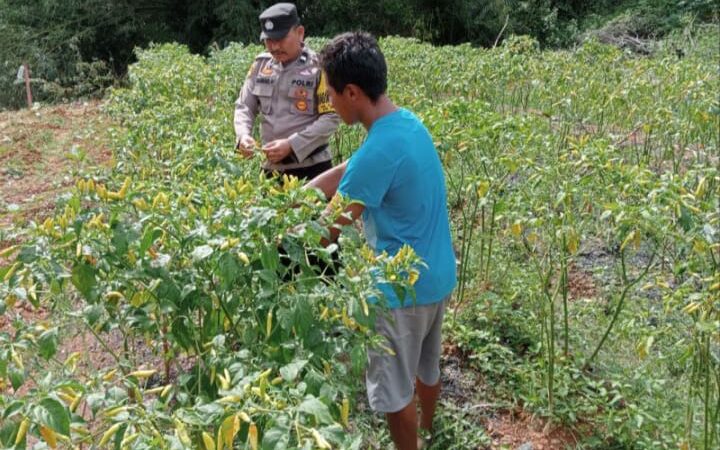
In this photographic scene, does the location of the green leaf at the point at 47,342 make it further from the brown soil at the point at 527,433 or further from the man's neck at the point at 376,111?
the brown soil at the point at 527,433

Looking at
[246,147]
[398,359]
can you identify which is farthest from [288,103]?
[398,359]

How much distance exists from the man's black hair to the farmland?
15.9 inches

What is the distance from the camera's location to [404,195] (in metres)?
2.18

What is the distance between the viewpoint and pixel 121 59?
60.4ft

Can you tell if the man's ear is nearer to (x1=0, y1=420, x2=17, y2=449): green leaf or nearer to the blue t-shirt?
the blue t-shirt

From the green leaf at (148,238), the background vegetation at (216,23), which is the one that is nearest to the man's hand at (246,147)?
the green leaf at (148,238)

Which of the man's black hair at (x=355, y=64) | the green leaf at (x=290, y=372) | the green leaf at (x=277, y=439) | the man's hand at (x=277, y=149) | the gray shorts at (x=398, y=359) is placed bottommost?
the gray shorts at (x=398, y=359)

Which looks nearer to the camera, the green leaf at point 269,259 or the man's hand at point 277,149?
the green leaf at point 269,259

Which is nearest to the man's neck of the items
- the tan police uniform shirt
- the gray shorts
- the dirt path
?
the gray shorts

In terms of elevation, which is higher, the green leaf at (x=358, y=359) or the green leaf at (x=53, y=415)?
the green leaf at (x=53, y=415)

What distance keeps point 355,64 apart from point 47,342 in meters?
1.09

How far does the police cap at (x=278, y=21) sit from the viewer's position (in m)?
3.05

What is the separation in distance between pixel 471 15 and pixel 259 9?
501 centimetres

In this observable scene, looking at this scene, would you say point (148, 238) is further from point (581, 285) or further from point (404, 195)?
point (581, 285)
